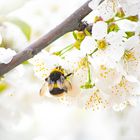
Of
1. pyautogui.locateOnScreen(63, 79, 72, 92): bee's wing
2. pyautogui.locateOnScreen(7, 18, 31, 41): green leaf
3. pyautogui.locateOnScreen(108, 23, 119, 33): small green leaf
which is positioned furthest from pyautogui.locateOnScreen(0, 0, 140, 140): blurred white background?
pyautogui.locateOnScreen(108, 23, 119, 33): small green leaf

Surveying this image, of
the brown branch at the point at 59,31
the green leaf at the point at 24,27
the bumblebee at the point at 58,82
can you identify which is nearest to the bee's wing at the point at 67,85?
the bumblebee at the point at 58,82

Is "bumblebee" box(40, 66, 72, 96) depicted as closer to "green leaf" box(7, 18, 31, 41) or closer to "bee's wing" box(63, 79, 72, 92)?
"bee's wing" box(63, 79, 72, 92)

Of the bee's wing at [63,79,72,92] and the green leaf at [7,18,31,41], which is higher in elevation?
the green leaf at [7,18,31,41]

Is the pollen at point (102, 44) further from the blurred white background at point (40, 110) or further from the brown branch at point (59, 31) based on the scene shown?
the blurred white background at point (40, 110)

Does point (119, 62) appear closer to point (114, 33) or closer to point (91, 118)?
point (114, 33)

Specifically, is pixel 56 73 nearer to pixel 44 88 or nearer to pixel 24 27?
pixel 44 88

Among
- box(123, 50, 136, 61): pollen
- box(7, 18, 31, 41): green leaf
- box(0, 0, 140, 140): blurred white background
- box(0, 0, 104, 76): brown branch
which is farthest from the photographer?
box(0, 0, 140, 140): blurred white background
